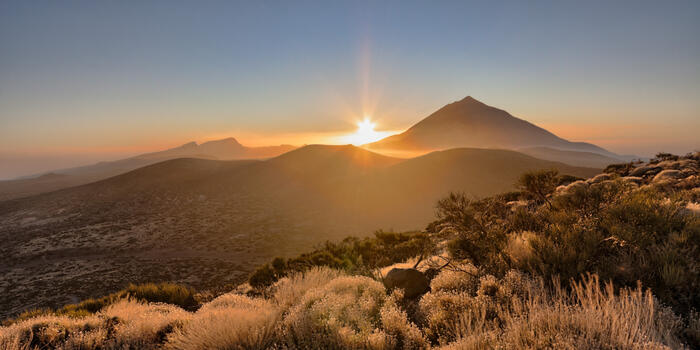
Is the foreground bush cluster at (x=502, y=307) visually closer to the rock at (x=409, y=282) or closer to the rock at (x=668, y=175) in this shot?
the rock at (x=409, y=282)

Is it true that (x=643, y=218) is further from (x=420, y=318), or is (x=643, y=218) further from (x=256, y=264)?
(x=256, y=264)

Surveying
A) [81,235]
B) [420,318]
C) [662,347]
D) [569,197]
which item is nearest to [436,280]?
[420,318]

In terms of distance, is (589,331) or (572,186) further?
(572,186)

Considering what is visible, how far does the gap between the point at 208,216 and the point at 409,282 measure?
110 ft

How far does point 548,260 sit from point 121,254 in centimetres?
2804

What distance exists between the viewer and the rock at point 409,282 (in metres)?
5.21

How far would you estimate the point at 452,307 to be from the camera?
3.84 m

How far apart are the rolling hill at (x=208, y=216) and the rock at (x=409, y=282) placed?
12.8 metres

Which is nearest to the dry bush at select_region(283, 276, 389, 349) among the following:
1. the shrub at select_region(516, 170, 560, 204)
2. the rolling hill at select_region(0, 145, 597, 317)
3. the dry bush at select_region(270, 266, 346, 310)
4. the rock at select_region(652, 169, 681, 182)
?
the dry bush at select_region(270, 266, 346, 310)

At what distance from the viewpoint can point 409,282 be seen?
539 centimetres

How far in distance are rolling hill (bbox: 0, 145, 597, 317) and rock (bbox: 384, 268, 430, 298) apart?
12.8 m

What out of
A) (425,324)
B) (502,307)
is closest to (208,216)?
(425,324)

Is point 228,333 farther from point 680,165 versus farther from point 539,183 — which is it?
point 680,165

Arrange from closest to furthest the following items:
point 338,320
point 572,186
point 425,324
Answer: point 338,320 → point 425,324 → point 572,186
